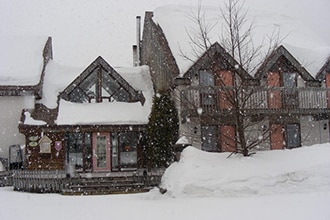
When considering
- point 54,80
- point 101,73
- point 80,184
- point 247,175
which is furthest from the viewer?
point 54,80

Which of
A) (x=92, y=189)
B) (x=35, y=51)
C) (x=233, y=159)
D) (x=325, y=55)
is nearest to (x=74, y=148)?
(x=92, y=189)

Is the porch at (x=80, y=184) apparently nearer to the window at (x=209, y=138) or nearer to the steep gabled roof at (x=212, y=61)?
the window at (x=209, y=138)

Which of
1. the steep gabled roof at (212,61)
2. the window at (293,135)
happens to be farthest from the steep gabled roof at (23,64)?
the window at (293,135)

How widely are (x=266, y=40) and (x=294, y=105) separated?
14.8 ft

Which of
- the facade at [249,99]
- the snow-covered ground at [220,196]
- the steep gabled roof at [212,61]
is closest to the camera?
the snow-covered ground at [220,196]

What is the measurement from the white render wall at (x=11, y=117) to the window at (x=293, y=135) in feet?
42.9

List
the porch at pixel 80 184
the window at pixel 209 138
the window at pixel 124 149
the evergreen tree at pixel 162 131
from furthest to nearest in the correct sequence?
the window at pixel 124 149 < the window at pixel 209 138 < the evergreen tree at pixel 162 131 < the porch at pixel 80 184

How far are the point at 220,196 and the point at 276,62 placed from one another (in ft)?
31.4

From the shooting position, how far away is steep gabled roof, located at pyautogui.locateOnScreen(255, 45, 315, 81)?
19.1 metres

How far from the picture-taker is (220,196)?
12727 mm

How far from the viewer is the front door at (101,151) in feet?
64.7

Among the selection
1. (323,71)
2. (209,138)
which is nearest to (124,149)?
(209,138)

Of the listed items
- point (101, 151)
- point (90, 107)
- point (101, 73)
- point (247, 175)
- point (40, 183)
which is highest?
point (101, 73)

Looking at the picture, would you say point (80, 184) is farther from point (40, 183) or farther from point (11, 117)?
point (11, 117)
